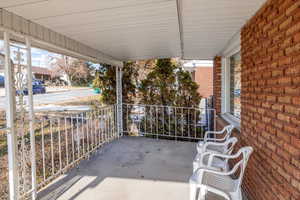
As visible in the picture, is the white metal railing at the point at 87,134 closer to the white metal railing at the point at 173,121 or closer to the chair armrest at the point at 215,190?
the white metal railing at the point at 173,121

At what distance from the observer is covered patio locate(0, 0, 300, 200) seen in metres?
1.47

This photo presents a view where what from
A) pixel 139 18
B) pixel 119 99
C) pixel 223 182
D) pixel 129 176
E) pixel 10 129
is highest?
pixel 139 18

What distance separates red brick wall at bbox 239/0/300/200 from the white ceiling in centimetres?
31

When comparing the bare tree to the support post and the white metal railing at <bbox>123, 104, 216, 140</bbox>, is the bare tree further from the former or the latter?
the white metal railing at <bbox>123, 104, 216, 140</bbox>

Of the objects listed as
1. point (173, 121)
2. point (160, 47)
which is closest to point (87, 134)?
point (160, 47)

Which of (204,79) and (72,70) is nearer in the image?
(72,70)

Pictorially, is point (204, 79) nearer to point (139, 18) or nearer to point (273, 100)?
point (139, 18)

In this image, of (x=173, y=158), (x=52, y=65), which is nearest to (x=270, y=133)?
(x=173, y=158)

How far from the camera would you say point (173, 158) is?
3635 mm

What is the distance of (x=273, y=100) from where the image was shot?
163 cm

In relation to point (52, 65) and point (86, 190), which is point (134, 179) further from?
point (52, 65)

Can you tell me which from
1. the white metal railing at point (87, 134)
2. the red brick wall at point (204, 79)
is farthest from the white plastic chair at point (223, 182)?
the red brick wall at point (204, 79)

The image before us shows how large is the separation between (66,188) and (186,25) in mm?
2662

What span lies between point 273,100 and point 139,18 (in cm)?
157
